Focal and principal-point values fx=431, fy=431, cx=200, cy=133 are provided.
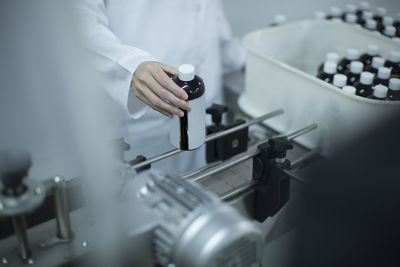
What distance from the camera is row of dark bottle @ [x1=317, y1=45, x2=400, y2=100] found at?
3.01 ft

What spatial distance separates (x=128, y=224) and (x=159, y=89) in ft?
1.16

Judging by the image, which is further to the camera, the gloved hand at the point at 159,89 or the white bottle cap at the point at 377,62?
the white bottle cap at the point at 377,62

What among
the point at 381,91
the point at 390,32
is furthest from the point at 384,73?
the point at 390,32

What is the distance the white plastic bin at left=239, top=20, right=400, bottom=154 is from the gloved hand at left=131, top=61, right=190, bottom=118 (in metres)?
0.30

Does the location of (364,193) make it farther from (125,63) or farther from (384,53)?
(384,53)

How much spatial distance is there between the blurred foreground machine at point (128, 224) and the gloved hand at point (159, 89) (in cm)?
12

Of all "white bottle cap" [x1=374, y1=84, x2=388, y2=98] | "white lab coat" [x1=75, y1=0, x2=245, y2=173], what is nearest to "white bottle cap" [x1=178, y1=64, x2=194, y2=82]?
"white lab coat" [x1=75, y1=0, x2=245, y2=173]

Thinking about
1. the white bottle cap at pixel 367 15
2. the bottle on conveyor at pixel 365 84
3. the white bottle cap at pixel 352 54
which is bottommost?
the bottle on conveyor at pixel 365 84

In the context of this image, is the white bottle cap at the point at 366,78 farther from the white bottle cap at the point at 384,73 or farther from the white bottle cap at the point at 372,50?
the white bottle cap at the point at 372,50

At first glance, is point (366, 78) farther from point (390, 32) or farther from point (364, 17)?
point (364, 17)

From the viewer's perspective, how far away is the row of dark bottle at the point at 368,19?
1.25 metres

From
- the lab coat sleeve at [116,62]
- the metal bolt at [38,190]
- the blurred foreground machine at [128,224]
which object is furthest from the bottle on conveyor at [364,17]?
the metal bolt at [38,190]

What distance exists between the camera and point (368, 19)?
4.37ft

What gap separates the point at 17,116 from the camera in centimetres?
40
